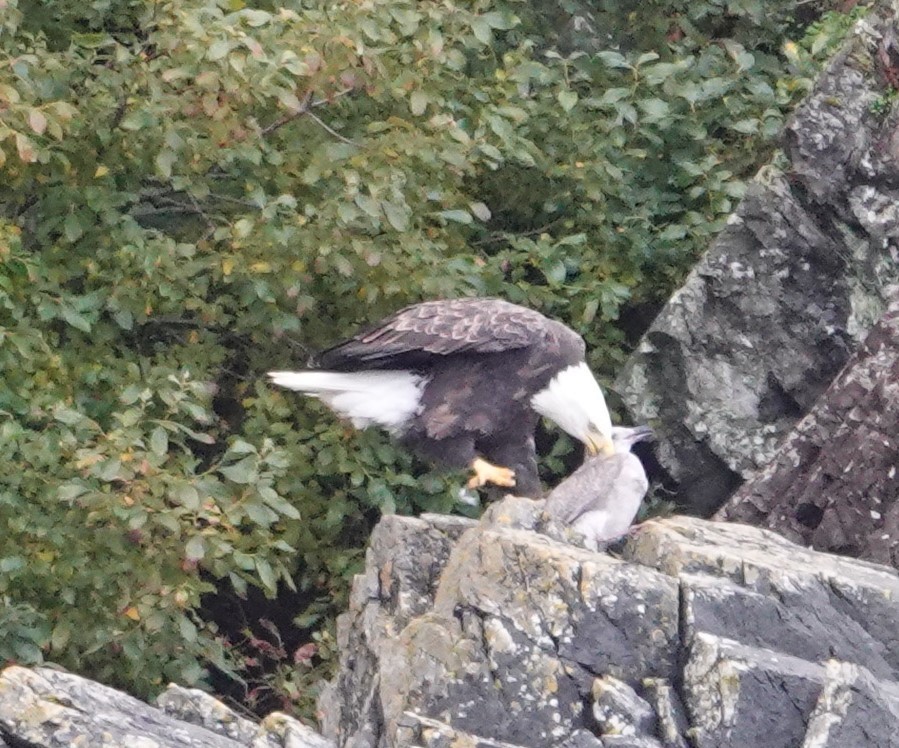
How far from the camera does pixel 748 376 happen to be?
8750 millimetres

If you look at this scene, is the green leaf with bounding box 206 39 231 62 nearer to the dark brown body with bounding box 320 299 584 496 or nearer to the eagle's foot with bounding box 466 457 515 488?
the dark brown body with bounding box 320 299 584 496

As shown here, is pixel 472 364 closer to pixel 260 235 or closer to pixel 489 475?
pixel 489 475

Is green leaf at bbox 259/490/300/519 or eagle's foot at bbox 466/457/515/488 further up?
green leaf at bbox 259/490/300/519

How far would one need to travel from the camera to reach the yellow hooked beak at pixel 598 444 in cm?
752

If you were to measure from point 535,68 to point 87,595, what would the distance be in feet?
10.6

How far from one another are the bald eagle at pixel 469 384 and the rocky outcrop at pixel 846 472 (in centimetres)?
71

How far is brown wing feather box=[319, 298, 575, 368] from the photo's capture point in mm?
7492

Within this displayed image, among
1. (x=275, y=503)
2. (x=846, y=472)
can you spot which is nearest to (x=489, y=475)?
(x=275, y=503)

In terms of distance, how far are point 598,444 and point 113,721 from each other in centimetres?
338

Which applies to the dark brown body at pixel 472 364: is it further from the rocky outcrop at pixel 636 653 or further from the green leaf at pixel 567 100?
the rocky outcrop at pixel 636 653

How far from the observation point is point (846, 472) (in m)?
7.34

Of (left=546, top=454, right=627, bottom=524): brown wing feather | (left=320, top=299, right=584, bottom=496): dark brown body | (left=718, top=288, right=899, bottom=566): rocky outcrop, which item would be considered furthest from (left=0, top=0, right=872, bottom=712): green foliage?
(left=718, top=288, right=899, bottom=566): rocky outcrop

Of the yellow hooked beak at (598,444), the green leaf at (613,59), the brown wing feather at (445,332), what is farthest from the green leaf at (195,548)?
the green leaf at (613,59)

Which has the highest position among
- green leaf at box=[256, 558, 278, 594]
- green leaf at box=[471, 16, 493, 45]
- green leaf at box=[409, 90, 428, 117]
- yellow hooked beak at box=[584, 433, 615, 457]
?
green leaf at box=[471, 16, 493, 45]
